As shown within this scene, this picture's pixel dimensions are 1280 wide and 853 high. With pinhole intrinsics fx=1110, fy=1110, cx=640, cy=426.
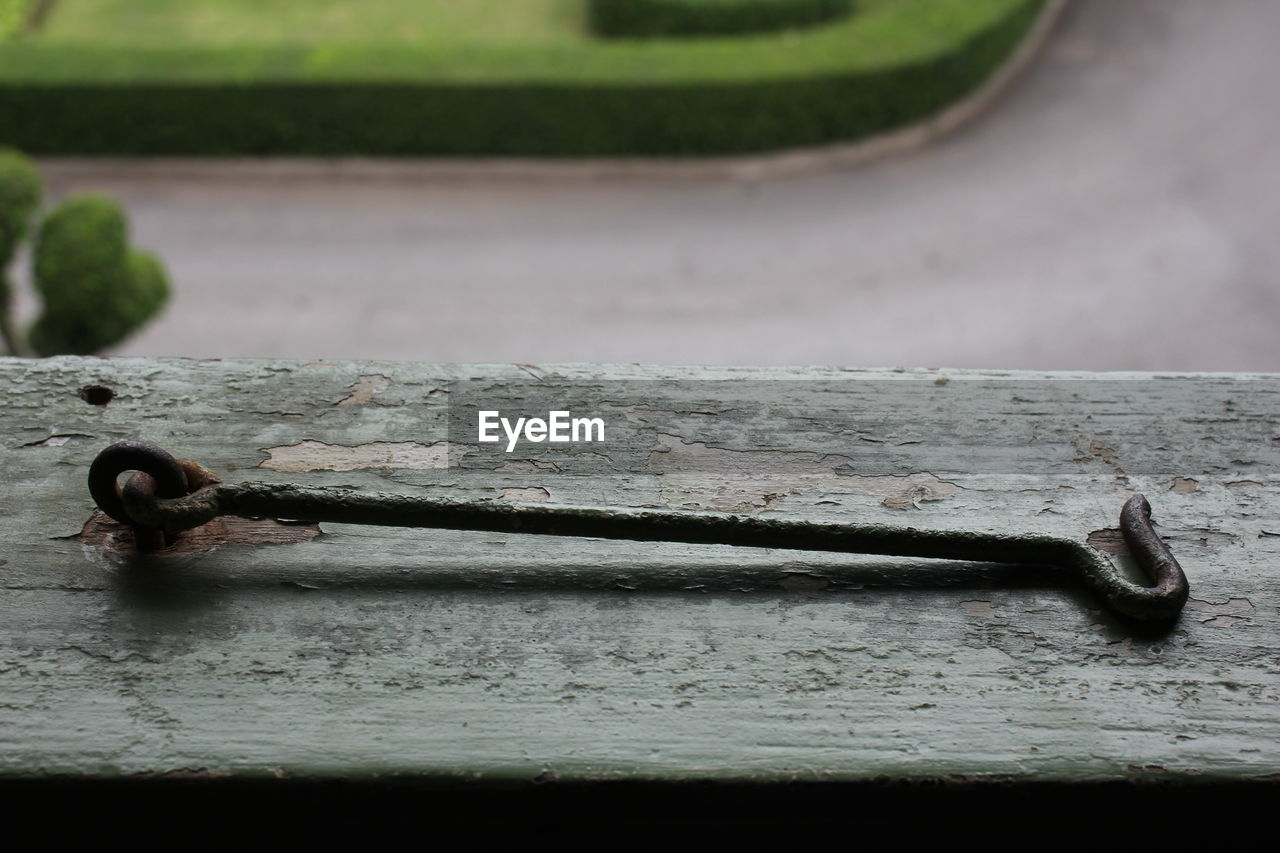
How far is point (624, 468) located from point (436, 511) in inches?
9.2

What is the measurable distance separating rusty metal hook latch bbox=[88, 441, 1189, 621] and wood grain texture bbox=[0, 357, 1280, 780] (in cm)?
4

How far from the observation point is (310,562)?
109 cm

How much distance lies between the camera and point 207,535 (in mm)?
Answer: 1107

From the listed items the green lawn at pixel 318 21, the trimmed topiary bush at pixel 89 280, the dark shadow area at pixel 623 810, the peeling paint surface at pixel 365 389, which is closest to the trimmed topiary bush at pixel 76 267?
the trimmed topiary bush at pixel 89 280

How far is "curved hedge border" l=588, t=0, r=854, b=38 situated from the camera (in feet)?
24.1

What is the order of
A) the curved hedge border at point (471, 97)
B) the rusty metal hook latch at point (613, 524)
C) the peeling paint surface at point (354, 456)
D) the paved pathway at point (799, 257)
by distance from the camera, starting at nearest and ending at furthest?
the rusty metal hook latch at point (613, 524) → the peeling paint surface at point (354, 456) → the paved pathway at point (799, 257) → the curved hedge border at point (471, 97)

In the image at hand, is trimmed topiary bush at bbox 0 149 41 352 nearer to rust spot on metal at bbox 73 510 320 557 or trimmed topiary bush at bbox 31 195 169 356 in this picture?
trimmed topiary bush at bbox 31 195 169 356

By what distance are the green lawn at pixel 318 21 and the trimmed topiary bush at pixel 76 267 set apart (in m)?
3.02

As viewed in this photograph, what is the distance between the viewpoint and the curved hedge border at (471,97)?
6594mm

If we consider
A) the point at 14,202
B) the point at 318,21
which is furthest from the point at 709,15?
the point at 14,202

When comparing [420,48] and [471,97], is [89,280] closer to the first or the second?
[471,97]

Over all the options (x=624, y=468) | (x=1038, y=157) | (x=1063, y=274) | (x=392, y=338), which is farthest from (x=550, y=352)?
(x=624, y=468)

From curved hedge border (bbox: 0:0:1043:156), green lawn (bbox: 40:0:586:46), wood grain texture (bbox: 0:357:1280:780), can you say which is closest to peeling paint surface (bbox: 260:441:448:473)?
wood grain texture (bbox: 0:357:1280:780)

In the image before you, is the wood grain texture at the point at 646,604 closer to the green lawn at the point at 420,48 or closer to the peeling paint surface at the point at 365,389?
the peeling paint surface at the point at 365,389
